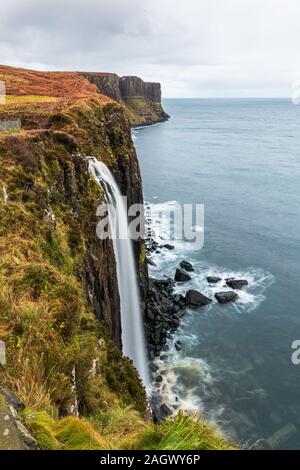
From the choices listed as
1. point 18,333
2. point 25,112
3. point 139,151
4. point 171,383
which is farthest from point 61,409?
point 139,151

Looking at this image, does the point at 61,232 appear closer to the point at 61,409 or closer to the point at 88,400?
the point at 88,400

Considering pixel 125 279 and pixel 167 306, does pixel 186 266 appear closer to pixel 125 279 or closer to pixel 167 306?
pixel 167 306

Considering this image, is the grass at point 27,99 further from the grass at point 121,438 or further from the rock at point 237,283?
the grass at point 121,438

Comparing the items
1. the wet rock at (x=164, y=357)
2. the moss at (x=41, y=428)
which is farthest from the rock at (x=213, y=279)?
the moss at (x=41, y=428)
